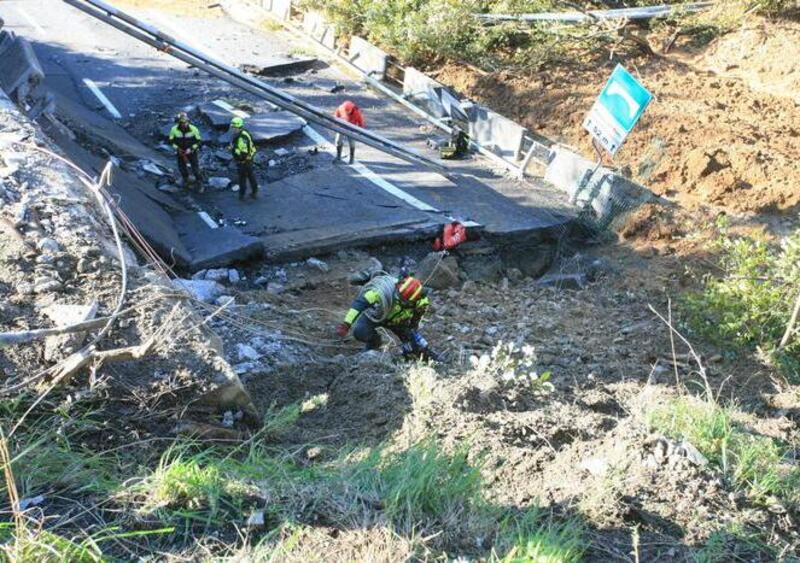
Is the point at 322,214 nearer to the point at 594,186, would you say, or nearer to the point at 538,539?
the point at 594,186

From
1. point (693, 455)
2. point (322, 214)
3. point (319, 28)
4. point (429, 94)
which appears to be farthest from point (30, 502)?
point (319, 28)

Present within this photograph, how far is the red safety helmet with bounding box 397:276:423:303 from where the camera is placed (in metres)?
7.48

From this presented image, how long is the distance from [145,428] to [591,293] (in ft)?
21.6

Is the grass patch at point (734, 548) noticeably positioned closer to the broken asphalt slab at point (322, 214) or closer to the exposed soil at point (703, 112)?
the broken asphalt slab at point (322, 214)

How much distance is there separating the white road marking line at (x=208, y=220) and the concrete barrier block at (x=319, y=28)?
8.81 m

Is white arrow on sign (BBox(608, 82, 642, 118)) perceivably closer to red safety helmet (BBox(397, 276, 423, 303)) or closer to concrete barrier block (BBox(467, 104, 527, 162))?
concrete barrier block (BBox(467, 104, 527, 162))

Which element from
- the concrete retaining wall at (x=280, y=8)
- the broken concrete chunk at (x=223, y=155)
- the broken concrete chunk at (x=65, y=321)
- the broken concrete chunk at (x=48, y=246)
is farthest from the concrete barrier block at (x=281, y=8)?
the broken concrete chunk at (x=65, y=321)

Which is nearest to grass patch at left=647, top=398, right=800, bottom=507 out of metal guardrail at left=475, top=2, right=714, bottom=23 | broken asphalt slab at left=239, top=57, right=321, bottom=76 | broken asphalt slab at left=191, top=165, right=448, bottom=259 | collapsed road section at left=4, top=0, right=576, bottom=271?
broken asphalt slab at left=191, top=165, right=448, bottom=259

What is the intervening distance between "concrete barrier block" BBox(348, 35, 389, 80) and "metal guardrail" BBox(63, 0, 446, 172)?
17.5 ft

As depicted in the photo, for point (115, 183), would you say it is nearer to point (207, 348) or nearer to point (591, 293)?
point (207, 348)

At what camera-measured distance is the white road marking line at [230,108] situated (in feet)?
46.5

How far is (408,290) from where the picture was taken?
24.5ft

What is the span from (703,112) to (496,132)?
358cm

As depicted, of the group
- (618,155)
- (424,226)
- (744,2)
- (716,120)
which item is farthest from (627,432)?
(744,2)
